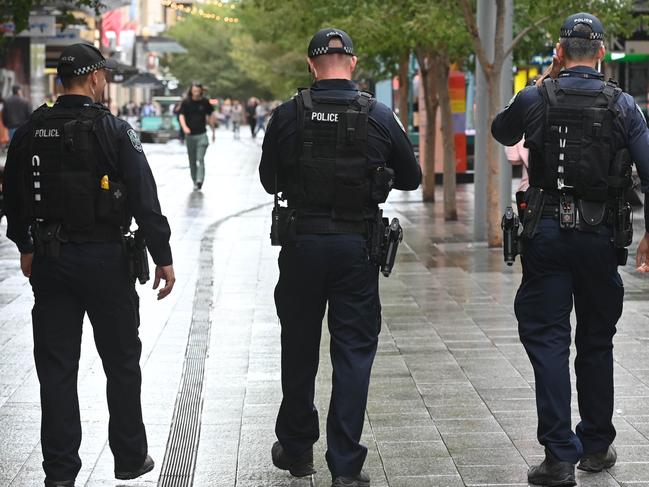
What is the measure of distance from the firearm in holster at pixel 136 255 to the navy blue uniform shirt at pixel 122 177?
4cm

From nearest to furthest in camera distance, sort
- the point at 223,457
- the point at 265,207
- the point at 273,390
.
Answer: the point at 223,457
the point at 273,390
the point at 265,207

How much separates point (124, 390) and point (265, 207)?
14727 mm

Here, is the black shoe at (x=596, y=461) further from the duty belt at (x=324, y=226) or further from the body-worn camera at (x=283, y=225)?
the body-worn camera at (x=283, y=225)

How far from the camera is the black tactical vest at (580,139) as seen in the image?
5.62 meters

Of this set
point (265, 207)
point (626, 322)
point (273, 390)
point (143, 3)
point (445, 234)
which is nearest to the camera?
point (273, 390)

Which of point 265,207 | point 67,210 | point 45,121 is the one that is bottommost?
point 265,207

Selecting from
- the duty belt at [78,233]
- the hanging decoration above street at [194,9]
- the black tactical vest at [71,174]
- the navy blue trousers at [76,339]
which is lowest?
the navy blue trousers at [76,339]

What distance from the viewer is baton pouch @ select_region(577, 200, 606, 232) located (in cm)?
564

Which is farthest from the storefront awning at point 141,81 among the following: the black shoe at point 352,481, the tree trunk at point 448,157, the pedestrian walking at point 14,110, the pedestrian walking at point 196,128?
the black shoe at point 352,481

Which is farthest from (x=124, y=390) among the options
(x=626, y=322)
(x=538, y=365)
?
(x=626, y=322)

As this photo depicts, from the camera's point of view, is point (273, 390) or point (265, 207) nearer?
point (273, 390)

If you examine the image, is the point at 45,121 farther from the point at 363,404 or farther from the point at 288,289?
the point at 363,404

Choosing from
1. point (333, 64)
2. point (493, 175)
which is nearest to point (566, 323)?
point (333, 64)

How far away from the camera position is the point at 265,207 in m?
20.3
